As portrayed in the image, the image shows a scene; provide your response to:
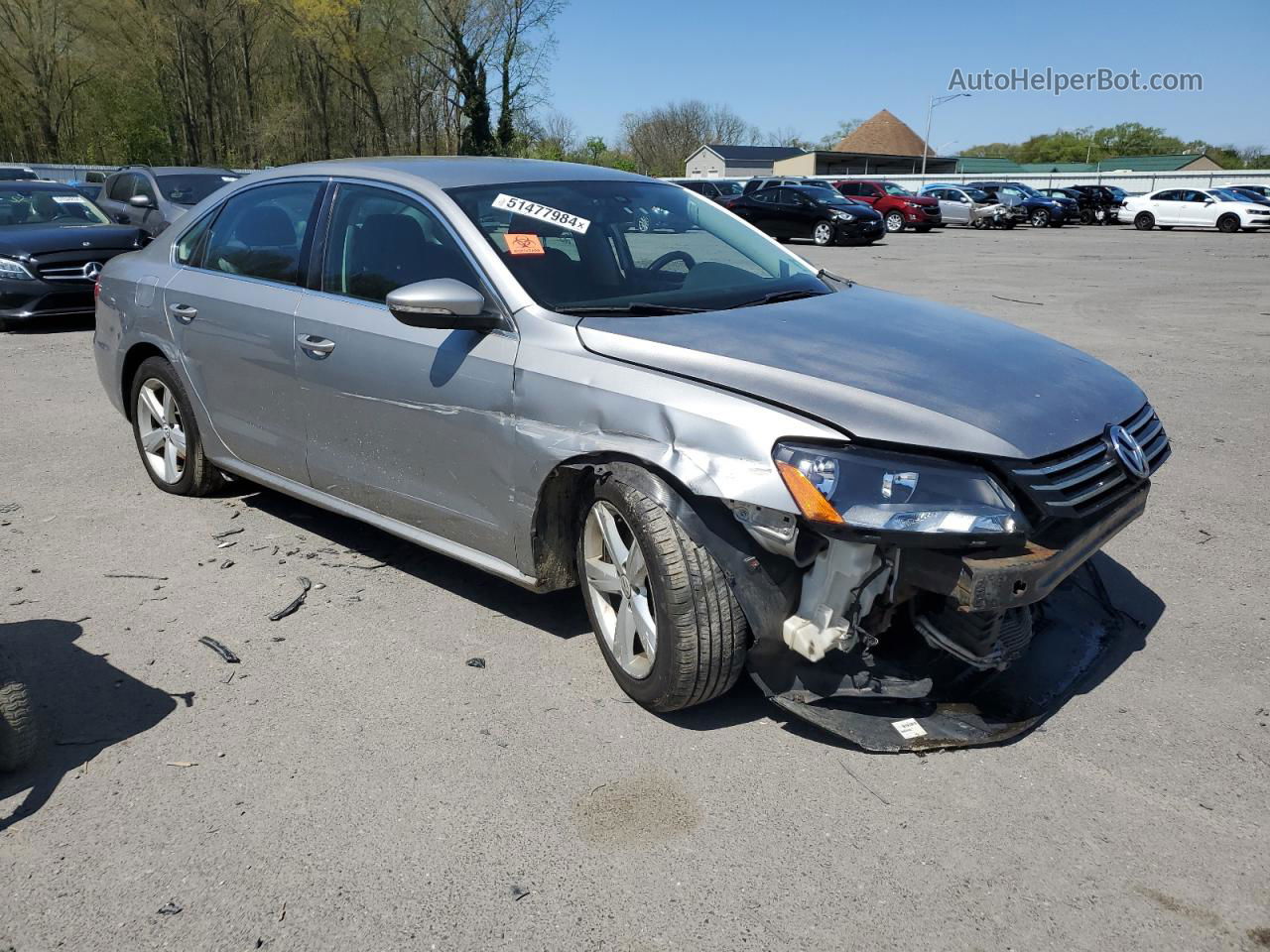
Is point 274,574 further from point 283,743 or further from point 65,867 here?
point 65,867

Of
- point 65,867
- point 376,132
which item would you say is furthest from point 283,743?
point 376,132

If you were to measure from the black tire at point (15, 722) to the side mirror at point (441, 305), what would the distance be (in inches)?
63.5

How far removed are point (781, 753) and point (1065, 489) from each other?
115cm

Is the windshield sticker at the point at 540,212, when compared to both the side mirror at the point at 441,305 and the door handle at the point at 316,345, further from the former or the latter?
the door handle at the point at 316,345

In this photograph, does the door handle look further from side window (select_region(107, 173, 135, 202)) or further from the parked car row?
the parked car row

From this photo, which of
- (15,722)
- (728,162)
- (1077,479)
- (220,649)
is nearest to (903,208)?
(1077,479)

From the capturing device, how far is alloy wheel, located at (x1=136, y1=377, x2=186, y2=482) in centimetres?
538

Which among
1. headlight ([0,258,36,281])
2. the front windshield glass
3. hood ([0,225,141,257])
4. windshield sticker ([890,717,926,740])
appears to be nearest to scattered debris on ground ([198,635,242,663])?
the front windshield glass

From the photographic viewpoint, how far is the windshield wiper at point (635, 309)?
3.61m

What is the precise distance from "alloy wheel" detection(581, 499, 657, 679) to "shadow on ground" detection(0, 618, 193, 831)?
142cm

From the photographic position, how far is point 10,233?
11.2 m

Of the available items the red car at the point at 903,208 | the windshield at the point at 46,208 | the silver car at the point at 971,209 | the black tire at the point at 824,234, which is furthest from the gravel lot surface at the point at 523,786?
the silver car at the point at 971,209

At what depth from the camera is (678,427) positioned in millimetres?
3074

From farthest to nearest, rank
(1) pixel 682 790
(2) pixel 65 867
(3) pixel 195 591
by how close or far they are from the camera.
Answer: (3) pixel 195 591 < (1) pixel 682 790 < (2) pixel 65 867
